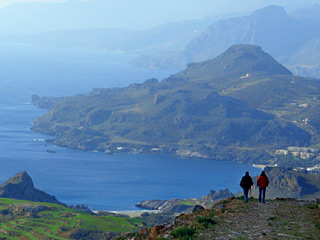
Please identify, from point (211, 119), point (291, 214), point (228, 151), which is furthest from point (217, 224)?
point (211, 119)

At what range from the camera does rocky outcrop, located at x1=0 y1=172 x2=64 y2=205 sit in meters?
81.6

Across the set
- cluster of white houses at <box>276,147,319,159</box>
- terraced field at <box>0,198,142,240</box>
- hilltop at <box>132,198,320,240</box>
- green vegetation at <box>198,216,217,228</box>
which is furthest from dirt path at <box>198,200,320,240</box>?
cluster of white houses at <box>276,147,319,159</box>

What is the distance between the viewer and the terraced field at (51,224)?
5243 centimetres

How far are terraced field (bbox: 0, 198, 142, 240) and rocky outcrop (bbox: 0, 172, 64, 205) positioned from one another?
585 inches

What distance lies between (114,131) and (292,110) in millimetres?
50482

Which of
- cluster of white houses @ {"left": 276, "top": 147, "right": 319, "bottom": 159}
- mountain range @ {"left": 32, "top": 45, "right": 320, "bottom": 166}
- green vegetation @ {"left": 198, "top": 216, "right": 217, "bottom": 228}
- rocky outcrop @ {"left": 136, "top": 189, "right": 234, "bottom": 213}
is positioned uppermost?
mountain range @ {"left": 32, "top": 45, "right": 320, "bottom": 166}

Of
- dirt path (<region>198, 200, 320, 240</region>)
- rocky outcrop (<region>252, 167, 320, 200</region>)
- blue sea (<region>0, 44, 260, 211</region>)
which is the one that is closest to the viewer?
dirt path (<region>198, 200, 320, 240</region>)

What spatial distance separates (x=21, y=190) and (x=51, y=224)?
2841 cm

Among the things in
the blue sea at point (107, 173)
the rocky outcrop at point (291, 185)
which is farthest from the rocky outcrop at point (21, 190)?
the rocky outcrop at point (291, 185)

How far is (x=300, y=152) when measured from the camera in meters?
162

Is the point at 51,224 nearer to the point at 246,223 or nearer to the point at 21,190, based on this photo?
the point at 21,190

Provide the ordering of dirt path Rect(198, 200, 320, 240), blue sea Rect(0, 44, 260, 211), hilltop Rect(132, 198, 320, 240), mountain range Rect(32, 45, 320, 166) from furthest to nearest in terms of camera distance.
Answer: mountain range Rect(32, 45, 320, 166), blue sea Rect(0, 44, 260, 211), dirt path Rect(198, 200, 320, 240), hilltop Rect(132, 198, 320, 240)

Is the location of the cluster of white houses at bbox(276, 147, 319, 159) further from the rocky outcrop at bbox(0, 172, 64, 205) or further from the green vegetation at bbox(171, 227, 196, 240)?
the green vegetation at bbox(171, 227, 196, 240)

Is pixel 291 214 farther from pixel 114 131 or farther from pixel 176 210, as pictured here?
pixel 114 131
